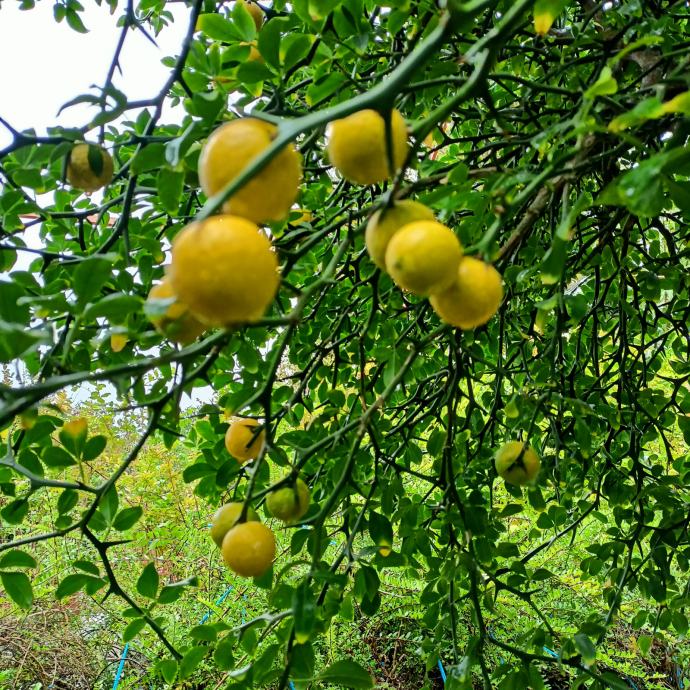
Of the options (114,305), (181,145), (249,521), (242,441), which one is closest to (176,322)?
(114,305)

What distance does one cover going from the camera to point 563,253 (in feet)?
1.73

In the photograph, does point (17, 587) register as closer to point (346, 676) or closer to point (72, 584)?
point (72, 584)

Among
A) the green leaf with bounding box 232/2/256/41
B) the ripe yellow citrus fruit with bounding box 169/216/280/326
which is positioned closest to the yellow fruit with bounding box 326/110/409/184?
the ripe yellow citrus fruit with bounding box 169/216/280/326

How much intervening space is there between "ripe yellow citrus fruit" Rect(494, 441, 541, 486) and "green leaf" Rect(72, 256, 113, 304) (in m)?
0.62

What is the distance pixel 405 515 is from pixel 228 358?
1.32 feet

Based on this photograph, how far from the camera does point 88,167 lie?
2.44 feet

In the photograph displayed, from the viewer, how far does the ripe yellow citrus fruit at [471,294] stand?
46 centimetres

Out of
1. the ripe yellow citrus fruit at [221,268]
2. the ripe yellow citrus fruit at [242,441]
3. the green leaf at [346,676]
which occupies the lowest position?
the green leaf at [346,676]

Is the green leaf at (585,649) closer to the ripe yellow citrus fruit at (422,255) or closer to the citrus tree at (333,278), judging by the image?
the citrus tree at (333,278)

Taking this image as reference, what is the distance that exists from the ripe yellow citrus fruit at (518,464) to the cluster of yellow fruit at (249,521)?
1.08 feet

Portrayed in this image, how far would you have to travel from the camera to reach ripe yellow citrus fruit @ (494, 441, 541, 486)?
2.92 ft

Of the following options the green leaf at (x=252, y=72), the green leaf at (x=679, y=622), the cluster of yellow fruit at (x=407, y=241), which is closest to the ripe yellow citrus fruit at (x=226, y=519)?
the cluster of yellow fruit at (x=407, y=241)

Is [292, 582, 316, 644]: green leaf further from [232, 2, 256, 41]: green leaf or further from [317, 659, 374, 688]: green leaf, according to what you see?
[232, 2, 256, 41]: green leaf

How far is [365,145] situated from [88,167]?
18.0 inches
